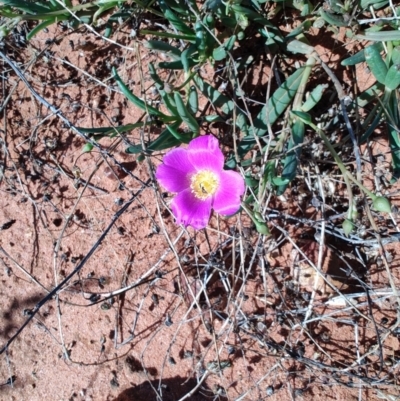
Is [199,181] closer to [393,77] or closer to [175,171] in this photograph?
[175,171]

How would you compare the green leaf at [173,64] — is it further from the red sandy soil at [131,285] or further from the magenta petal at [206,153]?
the magenta petal at [206,153]

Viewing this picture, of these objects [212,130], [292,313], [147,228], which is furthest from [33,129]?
[292,313]

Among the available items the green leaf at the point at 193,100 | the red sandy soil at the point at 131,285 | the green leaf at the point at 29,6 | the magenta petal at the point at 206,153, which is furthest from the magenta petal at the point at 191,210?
the green leaf at the point at 29,6

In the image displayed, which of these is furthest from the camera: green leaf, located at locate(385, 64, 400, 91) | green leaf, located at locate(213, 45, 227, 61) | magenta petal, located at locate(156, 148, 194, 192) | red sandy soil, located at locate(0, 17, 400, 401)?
red sandy soil, located at locate(0, 17, 400, 401)

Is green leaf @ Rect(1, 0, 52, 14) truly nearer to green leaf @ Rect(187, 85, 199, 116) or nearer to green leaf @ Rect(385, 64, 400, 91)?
green leaf @ Rect(187, 85, 199, 116)

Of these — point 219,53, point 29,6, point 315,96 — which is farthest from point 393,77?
point 29,6

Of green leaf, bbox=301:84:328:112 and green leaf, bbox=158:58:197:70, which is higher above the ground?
green leaf, bbox=158:58:197:70

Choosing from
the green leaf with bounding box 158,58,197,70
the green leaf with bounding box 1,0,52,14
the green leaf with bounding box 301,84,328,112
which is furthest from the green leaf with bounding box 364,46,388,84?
the green leaf with bounding box 1,0,52,14
